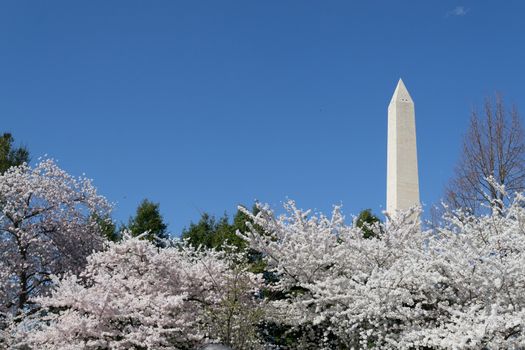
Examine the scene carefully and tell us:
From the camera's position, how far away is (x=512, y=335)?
231 inches

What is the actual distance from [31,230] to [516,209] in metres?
8.26

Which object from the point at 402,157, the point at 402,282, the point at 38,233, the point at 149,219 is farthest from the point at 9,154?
the point at 402,282

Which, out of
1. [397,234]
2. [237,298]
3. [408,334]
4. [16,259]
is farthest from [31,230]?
[408,334]

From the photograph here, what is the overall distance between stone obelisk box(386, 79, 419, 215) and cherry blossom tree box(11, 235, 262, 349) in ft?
25.3

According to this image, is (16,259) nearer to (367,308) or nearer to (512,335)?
(367,308)

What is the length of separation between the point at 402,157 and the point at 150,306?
9784 mm

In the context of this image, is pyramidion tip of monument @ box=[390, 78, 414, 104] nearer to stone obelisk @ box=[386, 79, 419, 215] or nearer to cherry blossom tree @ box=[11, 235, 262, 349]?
stone obelisk @ box=[386, 79, 419, 215]

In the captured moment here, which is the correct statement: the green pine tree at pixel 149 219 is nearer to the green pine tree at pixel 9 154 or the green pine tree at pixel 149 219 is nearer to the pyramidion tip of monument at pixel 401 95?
the green pine tree at pixel 9 154

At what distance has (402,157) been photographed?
603 inches

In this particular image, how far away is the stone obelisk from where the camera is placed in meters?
15.2

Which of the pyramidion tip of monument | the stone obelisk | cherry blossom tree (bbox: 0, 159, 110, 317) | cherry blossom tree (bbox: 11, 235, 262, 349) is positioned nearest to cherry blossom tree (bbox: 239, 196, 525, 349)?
cherry blossom tree (bbox: 11, 235, 262, 349)

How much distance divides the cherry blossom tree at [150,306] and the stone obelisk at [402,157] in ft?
25.3

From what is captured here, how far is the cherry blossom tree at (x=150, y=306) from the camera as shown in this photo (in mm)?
6992

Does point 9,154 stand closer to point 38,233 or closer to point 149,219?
point 149,219
